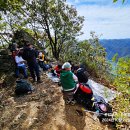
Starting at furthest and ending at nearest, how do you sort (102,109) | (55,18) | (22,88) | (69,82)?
(55,18)
(22,88)
(69,82)
(102,109)

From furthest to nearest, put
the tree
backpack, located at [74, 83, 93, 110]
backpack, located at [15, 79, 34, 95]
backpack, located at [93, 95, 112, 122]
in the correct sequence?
1. the tree
2. backpack, located at [15, 79, 34, 95]
3. backpack, located at [74, 83, 93, 110]
4. backpack, located at [93, 95, 112, 122]

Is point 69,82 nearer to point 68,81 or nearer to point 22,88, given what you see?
point 68,81

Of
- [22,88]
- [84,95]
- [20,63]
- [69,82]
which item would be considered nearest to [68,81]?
[69,82]

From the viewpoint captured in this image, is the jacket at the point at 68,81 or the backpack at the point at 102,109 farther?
the jacket at the point at 68,81

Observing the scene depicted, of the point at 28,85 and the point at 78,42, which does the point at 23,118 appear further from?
the point at 78,42

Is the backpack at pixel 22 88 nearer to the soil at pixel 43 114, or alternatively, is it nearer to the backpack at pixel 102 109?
the soil at pixel 43 114

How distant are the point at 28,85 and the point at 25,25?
2547 centimetres

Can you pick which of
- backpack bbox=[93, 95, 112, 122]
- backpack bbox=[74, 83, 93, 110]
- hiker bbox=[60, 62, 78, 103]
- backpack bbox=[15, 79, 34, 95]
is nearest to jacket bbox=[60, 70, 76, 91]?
hiker bbox=[60, 62, 78, 103]

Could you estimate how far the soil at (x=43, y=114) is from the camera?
38.2 ft

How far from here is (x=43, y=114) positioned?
40.7ft

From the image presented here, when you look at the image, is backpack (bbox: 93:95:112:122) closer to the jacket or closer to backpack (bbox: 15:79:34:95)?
the jacket

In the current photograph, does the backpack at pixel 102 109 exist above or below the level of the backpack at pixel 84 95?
below

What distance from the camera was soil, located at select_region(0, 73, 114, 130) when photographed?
1164 centimetres

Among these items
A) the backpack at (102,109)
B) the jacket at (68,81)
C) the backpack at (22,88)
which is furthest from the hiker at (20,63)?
the backpack at (102,109)
